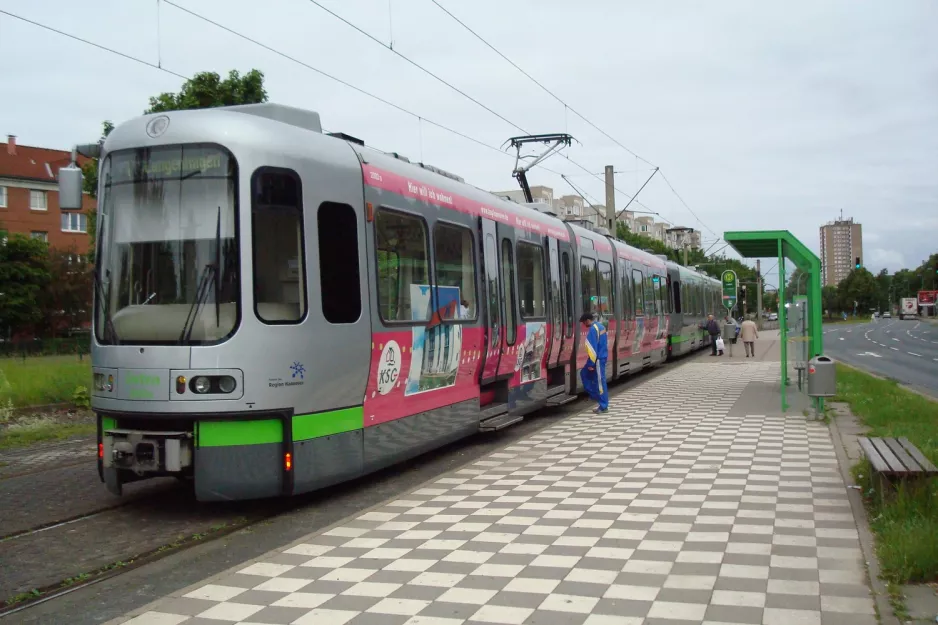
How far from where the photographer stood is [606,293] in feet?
63.0

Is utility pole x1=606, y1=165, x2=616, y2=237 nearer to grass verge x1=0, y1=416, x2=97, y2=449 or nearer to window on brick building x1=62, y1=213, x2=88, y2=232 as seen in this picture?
grass verge x1=0, y1=416, x2=97, y2=449

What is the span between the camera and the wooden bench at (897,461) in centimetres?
673

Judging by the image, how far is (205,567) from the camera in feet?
20.8

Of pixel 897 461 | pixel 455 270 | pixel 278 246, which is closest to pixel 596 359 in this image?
pixel 455 270

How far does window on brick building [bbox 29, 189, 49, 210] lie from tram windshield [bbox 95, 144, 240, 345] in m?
57.1

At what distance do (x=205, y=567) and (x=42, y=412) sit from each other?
37.0 feet

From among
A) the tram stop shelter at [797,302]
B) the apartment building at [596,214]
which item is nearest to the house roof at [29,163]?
the apartment building at [596,214]

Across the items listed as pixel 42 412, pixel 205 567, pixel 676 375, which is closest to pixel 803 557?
pixel 205 567

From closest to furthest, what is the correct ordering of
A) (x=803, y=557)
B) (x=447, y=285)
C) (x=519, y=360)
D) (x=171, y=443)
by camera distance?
(x=803, y=557) → (x=171, y=443) → (x=447, y=285) → (x=519, y=360)

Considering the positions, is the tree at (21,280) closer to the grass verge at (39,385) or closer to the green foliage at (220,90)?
the green foliage at (220,90)

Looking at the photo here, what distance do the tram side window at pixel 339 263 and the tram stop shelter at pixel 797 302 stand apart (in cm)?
786

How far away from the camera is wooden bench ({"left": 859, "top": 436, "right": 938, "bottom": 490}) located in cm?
673

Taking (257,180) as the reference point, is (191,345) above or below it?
below

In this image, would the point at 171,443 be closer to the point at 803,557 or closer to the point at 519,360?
the point at 803,557
